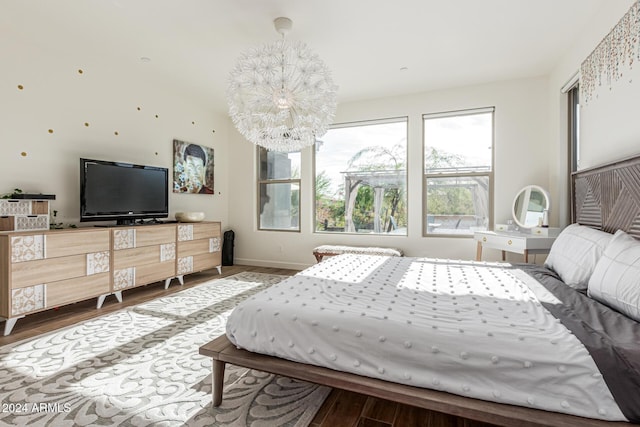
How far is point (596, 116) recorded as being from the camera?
8.93ft

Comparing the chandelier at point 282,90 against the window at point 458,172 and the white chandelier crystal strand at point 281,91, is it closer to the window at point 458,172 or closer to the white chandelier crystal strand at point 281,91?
the white chandelier crystal strand at point 281,91

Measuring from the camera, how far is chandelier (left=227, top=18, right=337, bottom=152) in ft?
8.25

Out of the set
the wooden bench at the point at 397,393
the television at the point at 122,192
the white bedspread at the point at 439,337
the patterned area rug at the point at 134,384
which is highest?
the television at the point at 122,192

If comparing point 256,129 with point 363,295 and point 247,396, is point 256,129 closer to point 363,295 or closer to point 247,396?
point 363,295

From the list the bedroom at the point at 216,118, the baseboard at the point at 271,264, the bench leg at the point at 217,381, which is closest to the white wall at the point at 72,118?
the bedroom at the point at 216,118

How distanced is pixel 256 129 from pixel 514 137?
3.36 meters

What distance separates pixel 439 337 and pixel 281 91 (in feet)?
7.05

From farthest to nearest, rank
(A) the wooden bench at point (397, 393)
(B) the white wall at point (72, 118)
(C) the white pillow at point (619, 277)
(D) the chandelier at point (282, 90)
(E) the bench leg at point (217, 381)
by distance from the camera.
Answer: (B) the white wall at point (72, 118) → (D) the chandelier at point (282, 90) → (E) the bench leg at point (217, 381) → (C) the white pillow at point (619, 277) → (A) the wooden bench at point (397, 393)

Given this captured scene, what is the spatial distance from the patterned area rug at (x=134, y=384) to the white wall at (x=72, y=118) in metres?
1.60

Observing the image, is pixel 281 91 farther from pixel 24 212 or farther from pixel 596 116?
pixel 596 116

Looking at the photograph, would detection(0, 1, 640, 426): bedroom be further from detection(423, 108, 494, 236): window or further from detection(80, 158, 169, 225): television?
detection(80, 158, 169, 225): television

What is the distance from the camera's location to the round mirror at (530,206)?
12.0ft

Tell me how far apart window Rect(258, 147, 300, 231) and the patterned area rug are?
285 cm

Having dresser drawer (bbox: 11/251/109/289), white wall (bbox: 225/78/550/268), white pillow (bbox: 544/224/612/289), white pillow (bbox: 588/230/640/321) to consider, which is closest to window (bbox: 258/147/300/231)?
white wall (bbox: 225/78/550/268)
